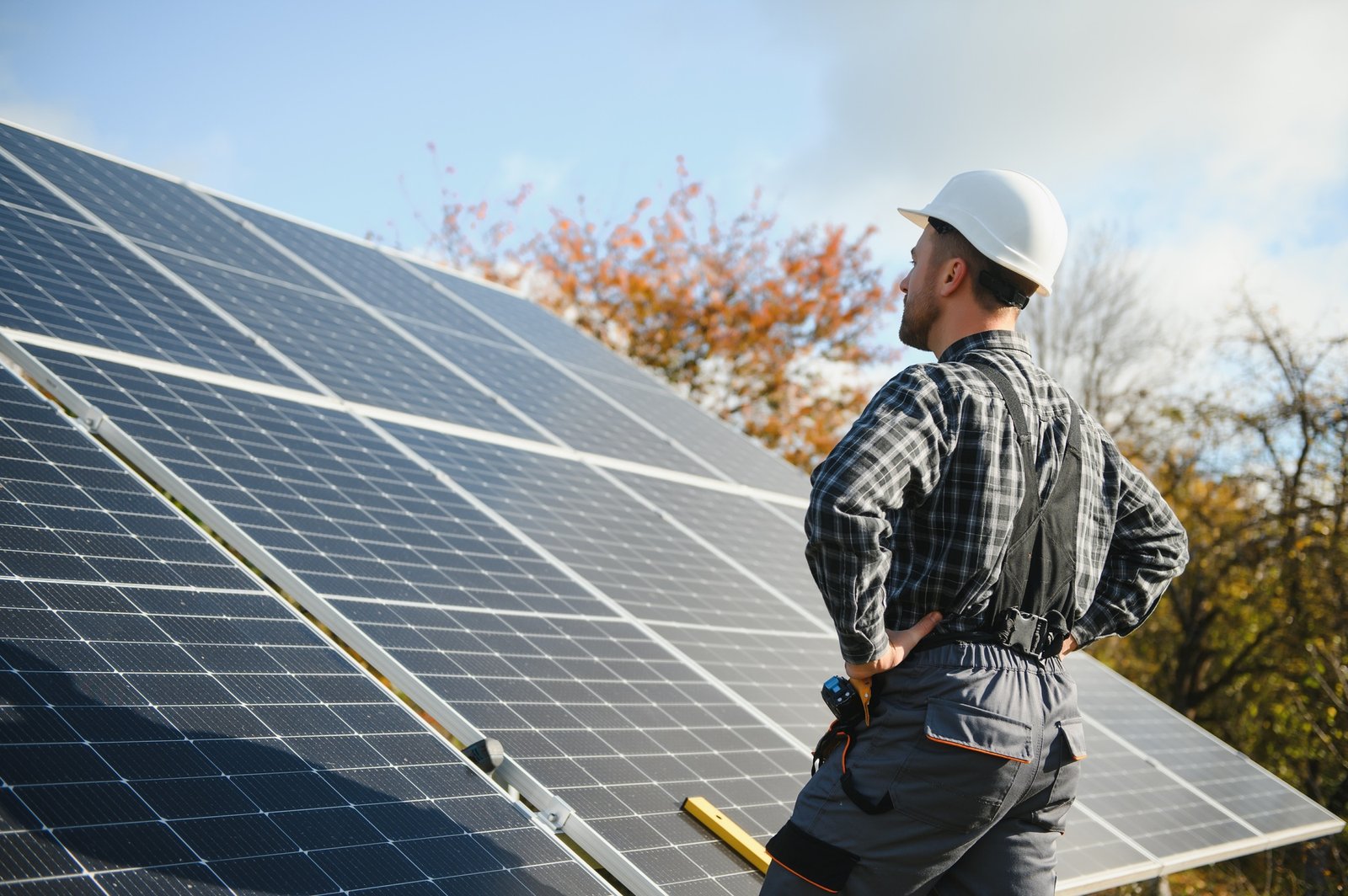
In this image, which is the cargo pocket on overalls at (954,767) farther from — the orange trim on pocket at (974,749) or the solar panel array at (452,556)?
the solar panel array at (452,556)

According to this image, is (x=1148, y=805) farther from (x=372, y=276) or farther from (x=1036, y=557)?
(x=372, y=276)

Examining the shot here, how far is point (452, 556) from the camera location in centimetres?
559

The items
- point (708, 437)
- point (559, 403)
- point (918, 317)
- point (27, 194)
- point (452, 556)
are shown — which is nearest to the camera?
point (918, 317)

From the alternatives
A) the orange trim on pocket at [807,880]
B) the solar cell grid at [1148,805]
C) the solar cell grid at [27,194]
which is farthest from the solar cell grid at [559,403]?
the orange trim on pocket at [807,880]

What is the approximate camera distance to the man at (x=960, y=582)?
2.90 metres

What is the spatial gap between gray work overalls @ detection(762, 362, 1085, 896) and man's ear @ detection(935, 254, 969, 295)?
348 millimetres

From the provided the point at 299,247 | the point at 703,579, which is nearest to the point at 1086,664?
the point at 703,579

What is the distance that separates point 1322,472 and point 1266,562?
5.85 feet

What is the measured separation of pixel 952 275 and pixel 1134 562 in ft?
4.06

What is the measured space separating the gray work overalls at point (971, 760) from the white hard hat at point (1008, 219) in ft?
1.31

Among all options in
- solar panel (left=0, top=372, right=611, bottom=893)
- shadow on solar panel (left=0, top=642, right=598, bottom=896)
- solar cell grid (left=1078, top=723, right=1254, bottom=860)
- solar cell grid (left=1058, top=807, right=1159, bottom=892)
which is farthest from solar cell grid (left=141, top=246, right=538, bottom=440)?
solar cell grid (left=1078, top=723, right=1254, bottom=860)

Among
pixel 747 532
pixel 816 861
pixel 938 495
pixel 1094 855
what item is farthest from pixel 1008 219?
pixel 747 532

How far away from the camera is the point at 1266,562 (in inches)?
749

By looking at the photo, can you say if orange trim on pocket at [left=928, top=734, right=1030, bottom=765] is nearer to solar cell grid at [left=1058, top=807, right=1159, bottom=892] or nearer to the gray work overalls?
the gray work overalls
